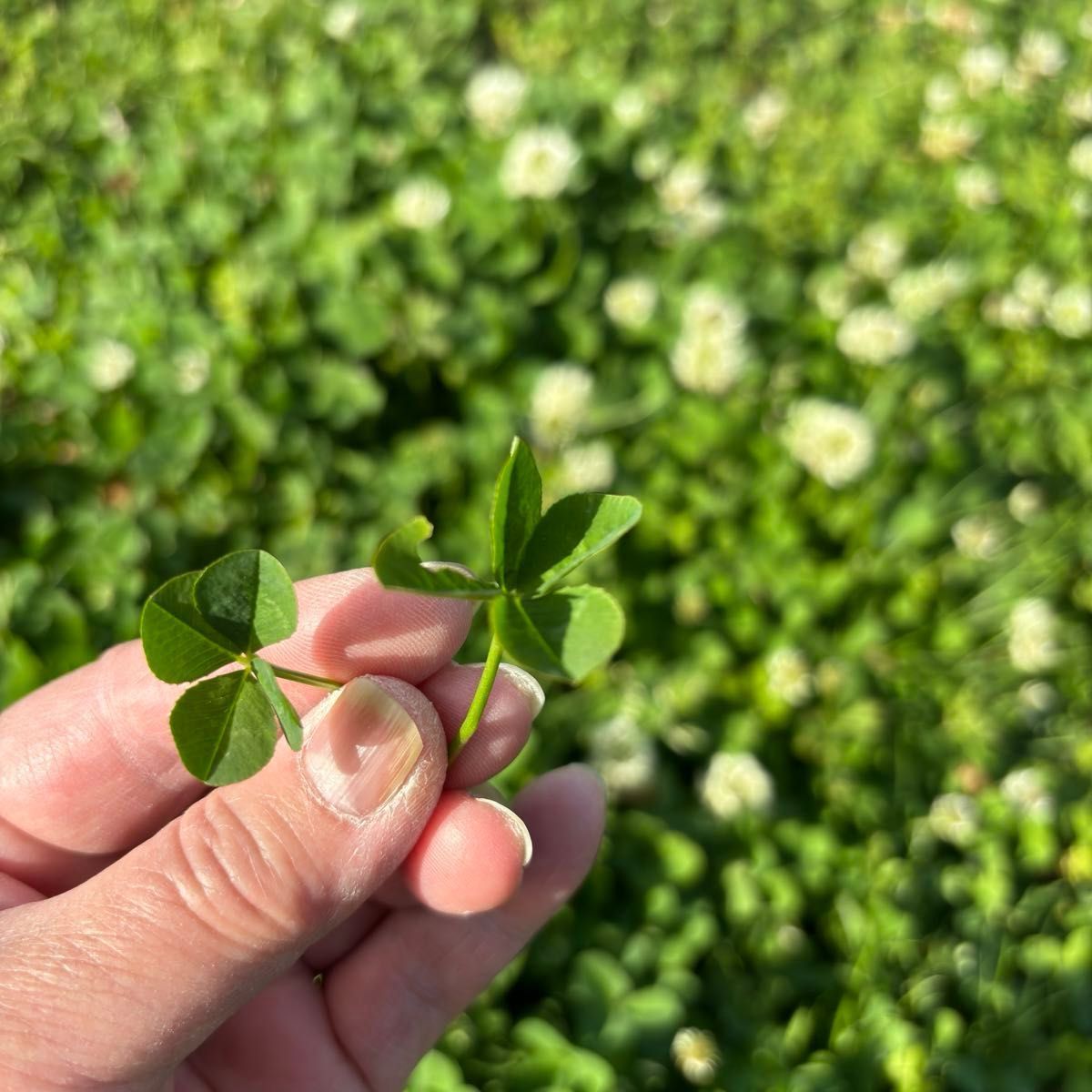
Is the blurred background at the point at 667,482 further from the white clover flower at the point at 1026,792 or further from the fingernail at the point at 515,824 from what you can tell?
the fingernail at the point at 515,824

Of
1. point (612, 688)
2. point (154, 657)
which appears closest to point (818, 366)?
point (612, 688)

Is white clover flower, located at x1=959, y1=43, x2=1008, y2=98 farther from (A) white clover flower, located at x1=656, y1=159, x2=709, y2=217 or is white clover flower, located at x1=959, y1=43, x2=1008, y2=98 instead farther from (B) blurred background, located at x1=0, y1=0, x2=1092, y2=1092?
(A) white clover flower, located at x1=656, y1=159, x2=709, y2=217

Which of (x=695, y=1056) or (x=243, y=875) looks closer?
(x=243, y=875)

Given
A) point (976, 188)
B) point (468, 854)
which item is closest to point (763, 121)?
point (976, 188)

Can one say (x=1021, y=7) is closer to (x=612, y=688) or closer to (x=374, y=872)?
(x=612, y=688)

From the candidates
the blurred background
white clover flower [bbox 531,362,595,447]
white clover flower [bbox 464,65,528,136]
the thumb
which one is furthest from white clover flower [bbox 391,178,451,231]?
the thumb

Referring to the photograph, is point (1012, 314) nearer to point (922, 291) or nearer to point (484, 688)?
point (922, 291)

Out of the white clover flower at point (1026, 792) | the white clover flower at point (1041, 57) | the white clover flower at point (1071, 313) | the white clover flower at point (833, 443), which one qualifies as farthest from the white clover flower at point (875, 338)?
the white clover flower at point (1041, 57)
